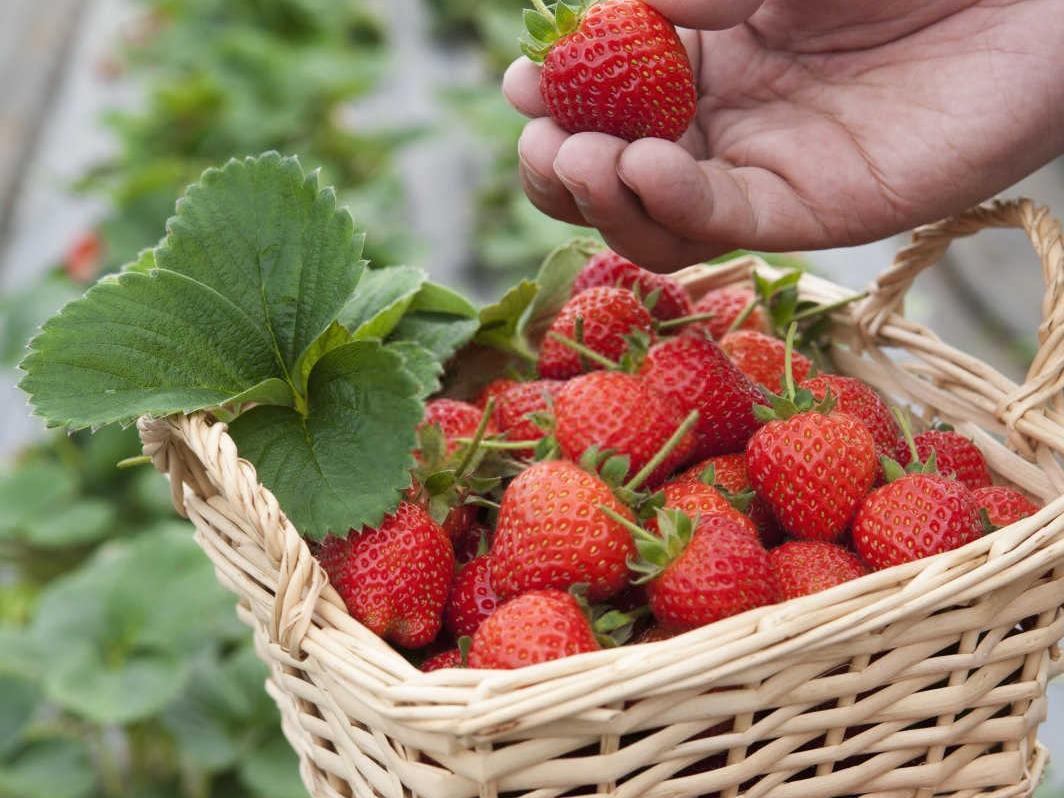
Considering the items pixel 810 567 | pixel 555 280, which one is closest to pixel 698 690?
pixel 810 567

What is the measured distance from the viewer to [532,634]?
811 millimetres

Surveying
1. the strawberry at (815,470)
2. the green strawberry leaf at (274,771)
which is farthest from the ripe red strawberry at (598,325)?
the green strawberry leaf at (274,771)

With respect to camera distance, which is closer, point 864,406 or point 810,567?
point 810,567

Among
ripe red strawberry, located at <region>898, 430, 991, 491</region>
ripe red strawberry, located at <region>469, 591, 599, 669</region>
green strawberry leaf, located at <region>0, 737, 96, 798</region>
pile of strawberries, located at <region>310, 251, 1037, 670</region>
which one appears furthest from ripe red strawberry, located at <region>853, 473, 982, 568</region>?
green strawberry leaf, located at <region>0, 737, 96, 798</region>

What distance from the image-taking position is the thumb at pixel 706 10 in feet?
3.17

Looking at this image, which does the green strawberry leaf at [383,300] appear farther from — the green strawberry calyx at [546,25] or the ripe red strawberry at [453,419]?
the green strawberry calyx at [546,25]

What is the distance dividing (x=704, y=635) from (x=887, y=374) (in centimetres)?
58

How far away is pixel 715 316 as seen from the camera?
122 centimetres

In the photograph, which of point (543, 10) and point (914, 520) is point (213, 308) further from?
point (914, 520)

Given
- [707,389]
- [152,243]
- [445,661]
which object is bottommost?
[152,243]

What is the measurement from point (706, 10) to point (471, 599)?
50 cm

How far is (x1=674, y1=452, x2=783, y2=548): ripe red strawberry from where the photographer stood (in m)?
1.01

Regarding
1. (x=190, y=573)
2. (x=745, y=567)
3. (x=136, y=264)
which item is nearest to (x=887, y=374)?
(x=745, y=567)

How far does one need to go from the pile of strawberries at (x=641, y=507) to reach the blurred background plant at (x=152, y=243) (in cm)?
69
